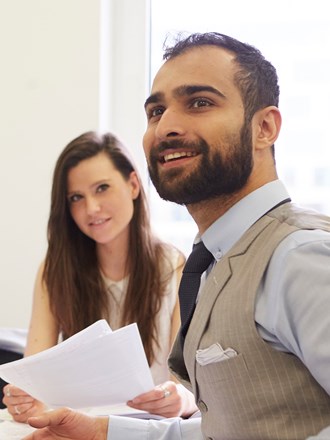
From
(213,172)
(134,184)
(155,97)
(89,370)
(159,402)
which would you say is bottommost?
(159,402)

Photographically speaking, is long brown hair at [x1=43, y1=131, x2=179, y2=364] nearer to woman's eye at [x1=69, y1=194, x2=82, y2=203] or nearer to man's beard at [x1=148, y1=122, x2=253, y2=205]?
woman's eye at [x1=69, y1=194, x2=82, y2=203]

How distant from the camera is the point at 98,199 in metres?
1.94

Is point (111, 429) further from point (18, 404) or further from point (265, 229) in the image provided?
point (265, 229)

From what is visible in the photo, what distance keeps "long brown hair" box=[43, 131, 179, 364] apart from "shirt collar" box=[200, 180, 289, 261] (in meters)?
0.92

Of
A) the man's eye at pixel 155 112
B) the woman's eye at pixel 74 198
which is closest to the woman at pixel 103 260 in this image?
the woman's eye at pixel 74 198

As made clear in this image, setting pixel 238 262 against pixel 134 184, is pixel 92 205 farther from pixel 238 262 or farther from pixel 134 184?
pixel 238 262

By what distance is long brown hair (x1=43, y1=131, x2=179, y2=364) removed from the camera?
1895mm

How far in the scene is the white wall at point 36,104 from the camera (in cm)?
248

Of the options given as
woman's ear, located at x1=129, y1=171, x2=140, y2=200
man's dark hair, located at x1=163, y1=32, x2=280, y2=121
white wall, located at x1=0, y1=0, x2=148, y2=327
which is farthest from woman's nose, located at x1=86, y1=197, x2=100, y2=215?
man's dark hair, located at x1=163, y1=32, x2=280, y2=121

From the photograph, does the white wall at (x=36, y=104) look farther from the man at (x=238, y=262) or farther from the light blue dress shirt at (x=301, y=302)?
the light blue dress shirt at (x=301, y=302)

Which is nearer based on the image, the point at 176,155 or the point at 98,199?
the point at 176,155

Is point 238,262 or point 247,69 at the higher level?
point 247,69

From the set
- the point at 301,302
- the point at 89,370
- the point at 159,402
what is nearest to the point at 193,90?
the point at 301,302

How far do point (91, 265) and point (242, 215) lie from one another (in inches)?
43.8
